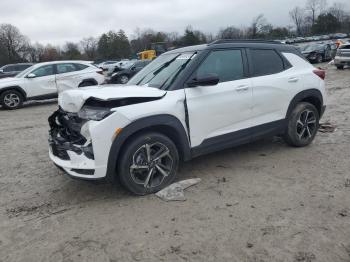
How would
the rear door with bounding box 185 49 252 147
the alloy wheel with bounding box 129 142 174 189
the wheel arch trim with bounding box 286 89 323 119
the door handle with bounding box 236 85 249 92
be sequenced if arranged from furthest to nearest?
the wheel arch trim with bounding box 286 89 323 119
the door handle with bounding box 236 85 249 92
the rear door with bounding box 185 49 252 147
the alloy wheel with bounding box 129 142 174 189

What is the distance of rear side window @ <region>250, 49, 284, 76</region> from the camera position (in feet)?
17.0

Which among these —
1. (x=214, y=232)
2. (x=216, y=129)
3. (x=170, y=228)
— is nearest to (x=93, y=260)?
(x=170, y=228)

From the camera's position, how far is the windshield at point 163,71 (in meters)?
4.61

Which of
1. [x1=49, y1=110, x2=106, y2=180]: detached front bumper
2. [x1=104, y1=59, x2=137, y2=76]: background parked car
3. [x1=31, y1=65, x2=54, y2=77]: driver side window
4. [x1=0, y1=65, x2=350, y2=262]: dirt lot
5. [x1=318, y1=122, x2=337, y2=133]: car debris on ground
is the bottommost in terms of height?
[x1=0, y1=65, x2=350, y2=262]: dirt lot

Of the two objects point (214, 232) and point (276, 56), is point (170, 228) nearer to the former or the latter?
point (214, 232)

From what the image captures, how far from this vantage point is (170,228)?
354 cm

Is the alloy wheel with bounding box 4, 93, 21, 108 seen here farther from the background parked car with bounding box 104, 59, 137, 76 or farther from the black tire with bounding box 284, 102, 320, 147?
the background parked car with bounding box 104, 59, 137, 76

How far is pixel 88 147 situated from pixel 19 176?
1977 millimetres

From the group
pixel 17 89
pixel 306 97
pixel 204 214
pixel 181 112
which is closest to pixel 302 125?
pixel 306 97

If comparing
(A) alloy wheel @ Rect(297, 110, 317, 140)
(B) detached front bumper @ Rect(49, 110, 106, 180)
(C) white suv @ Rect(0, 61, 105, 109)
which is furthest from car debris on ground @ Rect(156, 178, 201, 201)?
(C) white suv @ Rect(0, 61, 105, 109)

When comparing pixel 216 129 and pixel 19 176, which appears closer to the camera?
pixel 216 129

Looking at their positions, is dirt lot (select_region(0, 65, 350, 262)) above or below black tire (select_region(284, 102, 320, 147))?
below

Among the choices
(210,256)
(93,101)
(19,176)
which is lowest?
(210,256)

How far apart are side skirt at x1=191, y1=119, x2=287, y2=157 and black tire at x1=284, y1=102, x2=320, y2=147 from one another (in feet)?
0.54
